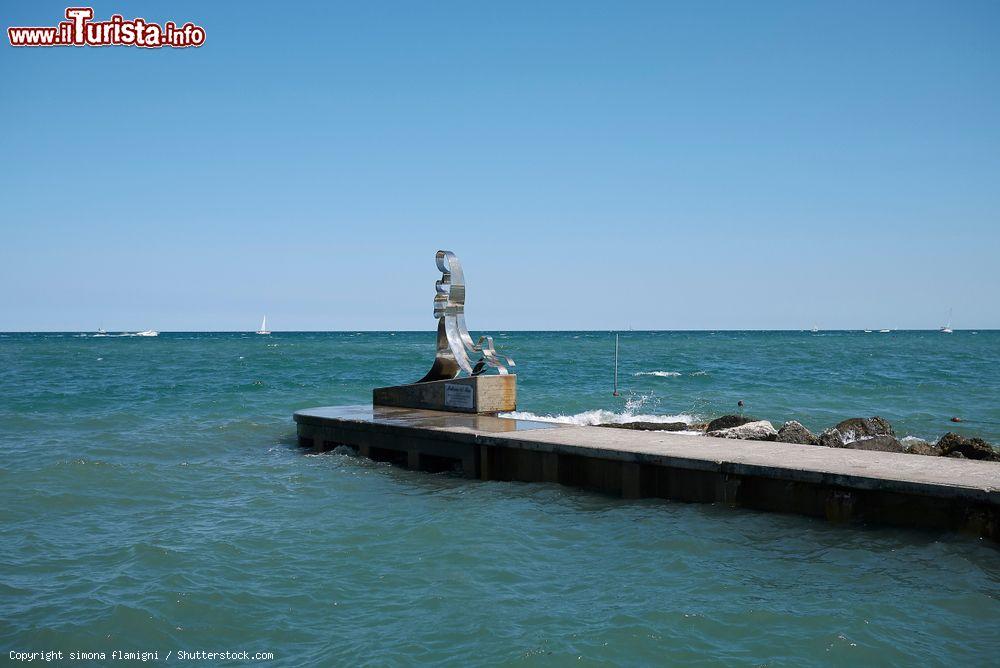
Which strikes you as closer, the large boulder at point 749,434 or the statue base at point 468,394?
the large boulder at point 749,434

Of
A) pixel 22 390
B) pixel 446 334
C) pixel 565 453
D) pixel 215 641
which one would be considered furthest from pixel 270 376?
pixel 215 641

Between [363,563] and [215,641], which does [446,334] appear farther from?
[215,641]

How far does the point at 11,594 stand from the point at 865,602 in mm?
7963

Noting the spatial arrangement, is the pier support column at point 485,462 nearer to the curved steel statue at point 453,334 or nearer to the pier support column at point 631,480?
the pier support column at point 631,480

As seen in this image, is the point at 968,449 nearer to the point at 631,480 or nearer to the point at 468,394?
the point at 631,480

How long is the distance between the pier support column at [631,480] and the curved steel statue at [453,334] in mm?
5134

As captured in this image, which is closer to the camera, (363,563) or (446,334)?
(363,563)

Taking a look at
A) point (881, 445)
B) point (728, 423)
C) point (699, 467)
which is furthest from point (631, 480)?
point (728, 423)

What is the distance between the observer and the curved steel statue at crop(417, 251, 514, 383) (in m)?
16.5

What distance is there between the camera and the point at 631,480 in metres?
11.5

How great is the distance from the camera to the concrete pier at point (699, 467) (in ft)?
30.1

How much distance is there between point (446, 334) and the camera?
54.7 feet

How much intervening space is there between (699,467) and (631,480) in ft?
3.44

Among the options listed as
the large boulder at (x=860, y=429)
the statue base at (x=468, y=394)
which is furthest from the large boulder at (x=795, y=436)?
the statue base at (x=468, y=394)
